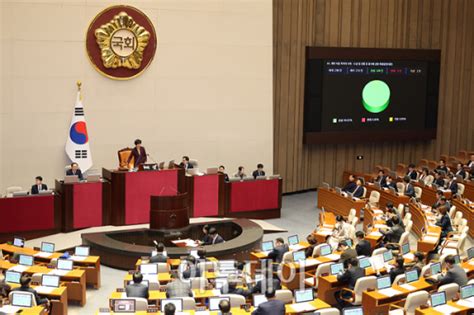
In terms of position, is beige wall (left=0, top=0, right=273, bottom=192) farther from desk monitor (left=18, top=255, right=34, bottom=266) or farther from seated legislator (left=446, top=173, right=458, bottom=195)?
desk monitor (left=18, top=255, right=34, bottom=266)

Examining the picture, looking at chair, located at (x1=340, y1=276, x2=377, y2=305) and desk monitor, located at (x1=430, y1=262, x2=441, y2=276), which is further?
desk monitor, located at (x1=430, y1=262, x2=441, y2=276)

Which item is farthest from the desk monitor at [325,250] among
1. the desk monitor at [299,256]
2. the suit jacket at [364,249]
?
the suit jacket at [364,249]

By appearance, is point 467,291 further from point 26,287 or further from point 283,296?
point 26,287

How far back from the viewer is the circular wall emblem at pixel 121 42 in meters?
18.5

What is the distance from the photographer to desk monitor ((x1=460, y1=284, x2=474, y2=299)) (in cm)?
1080

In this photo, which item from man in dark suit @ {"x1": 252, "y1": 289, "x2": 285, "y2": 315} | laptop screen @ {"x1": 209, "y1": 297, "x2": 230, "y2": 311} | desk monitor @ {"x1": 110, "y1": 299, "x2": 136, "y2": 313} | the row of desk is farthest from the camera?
the row of desk

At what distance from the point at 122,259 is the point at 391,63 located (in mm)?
13012

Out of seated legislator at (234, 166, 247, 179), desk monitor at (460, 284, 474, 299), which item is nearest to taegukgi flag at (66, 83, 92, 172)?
seated legislator at (234, 166, 247, 179)

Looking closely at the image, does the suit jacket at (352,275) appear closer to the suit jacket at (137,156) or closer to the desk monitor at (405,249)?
the desk monitor at (405,249)

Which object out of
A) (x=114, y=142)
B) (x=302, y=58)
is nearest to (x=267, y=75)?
(x=302, y=58)

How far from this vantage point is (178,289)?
35.5 feet

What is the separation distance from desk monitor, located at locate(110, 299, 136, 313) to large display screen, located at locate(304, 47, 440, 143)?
13.5 meters

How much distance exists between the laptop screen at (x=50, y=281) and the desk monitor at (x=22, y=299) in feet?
4.20

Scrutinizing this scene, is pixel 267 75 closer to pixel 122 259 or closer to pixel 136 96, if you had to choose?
pixel 136 96
